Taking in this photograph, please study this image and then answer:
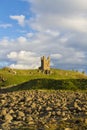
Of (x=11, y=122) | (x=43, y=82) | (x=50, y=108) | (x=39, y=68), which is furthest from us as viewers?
(x=39, y=68)

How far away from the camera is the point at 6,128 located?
14211 millimetres

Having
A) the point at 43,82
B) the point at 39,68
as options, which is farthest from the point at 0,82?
the point at 39,68

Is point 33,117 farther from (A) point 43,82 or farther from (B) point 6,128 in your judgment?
(A) point 43,82

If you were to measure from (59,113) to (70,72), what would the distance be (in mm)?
135979

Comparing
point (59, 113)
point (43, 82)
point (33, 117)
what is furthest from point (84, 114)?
point (43, 82)

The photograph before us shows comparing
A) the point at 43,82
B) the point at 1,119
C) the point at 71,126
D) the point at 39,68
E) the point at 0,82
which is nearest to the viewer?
the point at 71,126

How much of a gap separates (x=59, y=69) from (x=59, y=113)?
134422 mm

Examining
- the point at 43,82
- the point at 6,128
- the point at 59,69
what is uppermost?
the point at 59,69

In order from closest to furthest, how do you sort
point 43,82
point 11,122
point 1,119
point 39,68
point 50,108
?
point 11,122 < point 1,119 < point 50,108 < point 43,82 < point 39,68

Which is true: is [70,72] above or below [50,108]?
above

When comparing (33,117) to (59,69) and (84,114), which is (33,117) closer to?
(84,114)

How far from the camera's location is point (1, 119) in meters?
16.7

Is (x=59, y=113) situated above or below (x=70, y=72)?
below

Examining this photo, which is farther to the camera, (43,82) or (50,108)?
(43,82)
